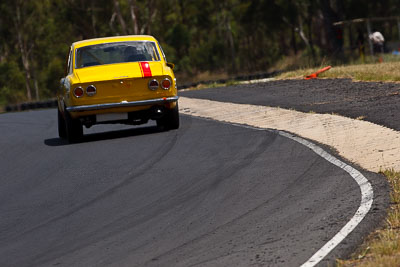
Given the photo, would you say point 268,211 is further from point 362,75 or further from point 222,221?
point 362,75

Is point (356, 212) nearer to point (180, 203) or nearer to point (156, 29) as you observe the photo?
point (180, 203)

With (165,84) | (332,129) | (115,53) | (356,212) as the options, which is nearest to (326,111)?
(332,129)

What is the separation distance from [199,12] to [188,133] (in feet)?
177

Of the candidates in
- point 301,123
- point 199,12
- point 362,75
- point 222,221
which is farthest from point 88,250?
point 199,12

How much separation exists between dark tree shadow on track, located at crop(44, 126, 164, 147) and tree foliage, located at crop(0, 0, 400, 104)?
43.6 m

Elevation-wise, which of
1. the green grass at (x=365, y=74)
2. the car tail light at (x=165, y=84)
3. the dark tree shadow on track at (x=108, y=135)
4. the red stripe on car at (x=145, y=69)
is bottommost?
the dark tree shadow on track at (x=108, y=135)

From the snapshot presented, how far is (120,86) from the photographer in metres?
13.5

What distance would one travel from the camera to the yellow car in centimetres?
1344

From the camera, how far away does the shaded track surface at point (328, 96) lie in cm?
1323

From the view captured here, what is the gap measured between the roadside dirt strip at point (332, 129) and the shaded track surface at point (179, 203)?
1.46 feet

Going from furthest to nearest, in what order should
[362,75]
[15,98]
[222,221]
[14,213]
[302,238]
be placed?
[15,98]
[362,75]
[14,213]
[222,221]
[302,238]

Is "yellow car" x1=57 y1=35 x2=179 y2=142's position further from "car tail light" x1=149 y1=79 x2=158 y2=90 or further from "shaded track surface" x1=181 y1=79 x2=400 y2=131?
"shaded track surface" x1=181 y1=79 x2=400 y2=131

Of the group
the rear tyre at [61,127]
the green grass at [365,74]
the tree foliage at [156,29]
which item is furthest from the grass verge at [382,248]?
the tree foliage at [156,29]

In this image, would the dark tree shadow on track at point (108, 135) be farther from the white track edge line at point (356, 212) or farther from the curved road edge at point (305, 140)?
the white track edge line at point (356, 212)
